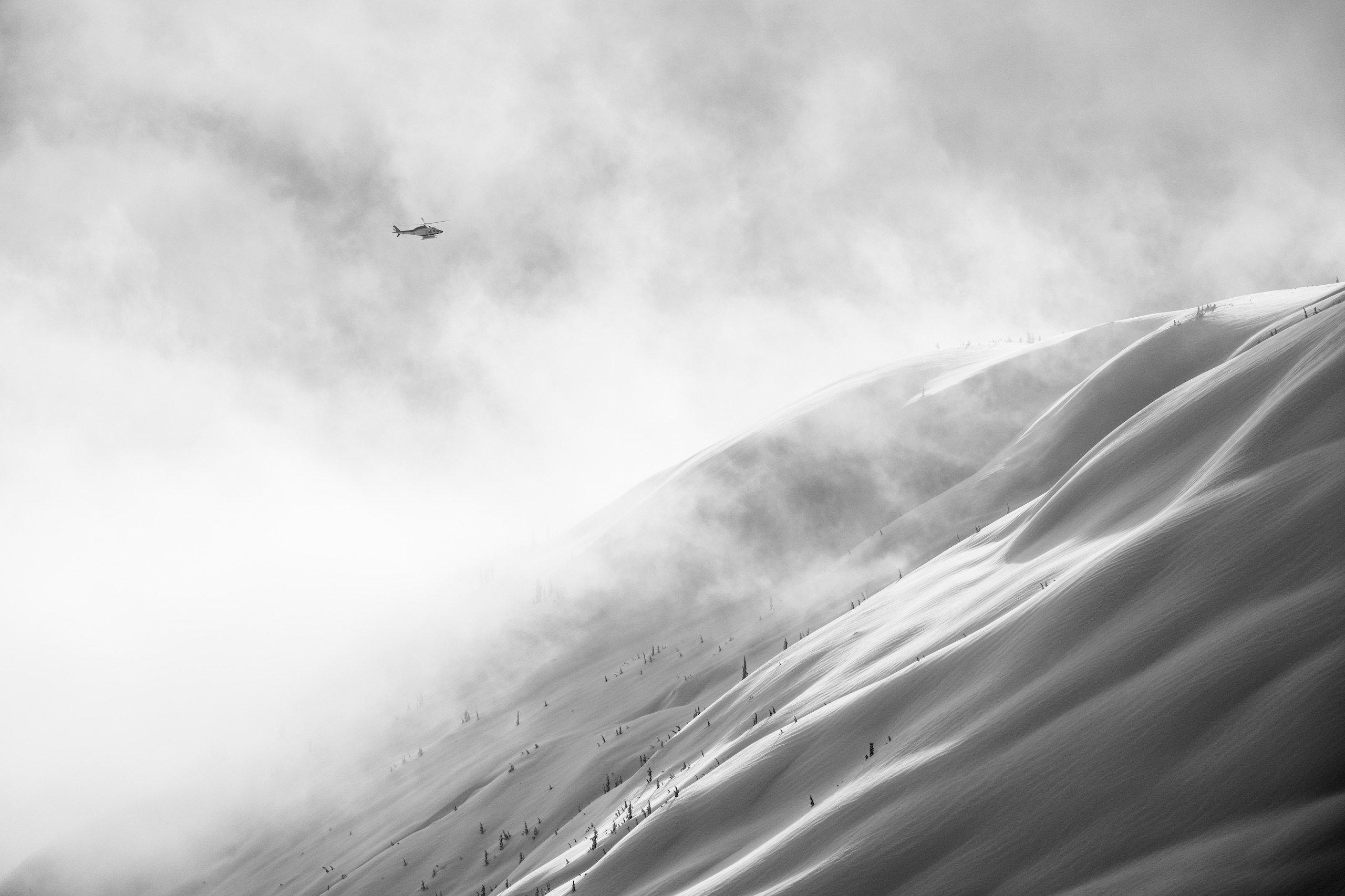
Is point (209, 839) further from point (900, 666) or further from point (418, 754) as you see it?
point (900, 666)

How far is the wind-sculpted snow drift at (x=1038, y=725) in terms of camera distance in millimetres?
4492

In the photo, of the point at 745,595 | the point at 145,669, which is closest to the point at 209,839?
the point at 745,595

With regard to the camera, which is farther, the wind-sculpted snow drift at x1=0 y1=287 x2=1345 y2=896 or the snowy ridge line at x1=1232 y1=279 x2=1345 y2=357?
the snowy ridge line at x1=1232 y1=279 x2=1345 y2=357

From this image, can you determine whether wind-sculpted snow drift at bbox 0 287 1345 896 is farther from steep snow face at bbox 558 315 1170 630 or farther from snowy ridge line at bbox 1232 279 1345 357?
steep snow face at bbox 558 315 1170 630

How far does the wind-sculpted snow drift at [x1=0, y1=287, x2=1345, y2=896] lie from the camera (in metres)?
4.49

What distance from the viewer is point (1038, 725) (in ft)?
18.2

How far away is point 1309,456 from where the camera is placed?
602 cm

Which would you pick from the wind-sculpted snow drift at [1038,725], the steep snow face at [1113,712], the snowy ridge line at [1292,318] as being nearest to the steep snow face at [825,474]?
the wind-sculpted snow drift at [1038,725]

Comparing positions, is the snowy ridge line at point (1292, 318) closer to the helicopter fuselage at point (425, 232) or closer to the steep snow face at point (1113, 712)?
the steep snow face at point (1113, 712)

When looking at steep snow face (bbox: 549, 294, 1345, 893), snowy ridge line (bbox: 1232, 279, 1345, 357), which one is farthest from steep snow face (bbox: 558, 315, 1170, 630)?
steep snow face (bbox: 549, 294, 1345, 893)

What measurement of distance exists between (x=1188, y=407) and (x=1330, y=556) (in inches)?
143

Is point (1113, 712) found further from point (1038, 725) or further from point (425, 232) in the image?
point (425, 232)

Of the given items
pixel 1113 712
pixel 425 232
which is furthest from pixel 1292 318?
pixel 425 232

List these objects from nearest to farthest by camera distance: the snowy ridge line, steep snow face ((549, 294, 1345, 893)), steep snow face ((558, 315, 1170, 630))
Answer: steep snow face ((549, 294, 1345, 893)), the snowy ridge line, steep snow face ((558, 315, 1170, 630))
